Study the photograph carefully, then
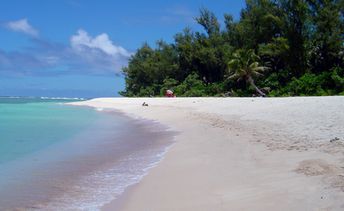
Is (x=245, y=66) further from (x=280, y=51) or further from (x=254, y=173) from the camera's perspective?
(x=254, y=173)

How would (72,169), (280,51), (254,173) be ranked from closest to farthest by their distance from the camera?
(254,173), (72,169), (280,51)

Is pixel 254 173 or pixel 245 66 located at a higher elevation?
pixel 245 66

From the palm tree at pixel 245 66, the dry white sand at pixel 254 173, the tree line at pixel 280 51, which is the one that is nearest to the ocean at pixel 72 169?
the dry white sand at pixel 254 173

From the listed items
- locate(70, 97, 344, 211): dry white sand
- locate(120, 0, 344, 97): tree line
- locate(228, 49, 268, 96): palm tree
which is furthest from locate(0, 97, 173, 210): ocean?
locate(228, 49, 268, 96): palm tree

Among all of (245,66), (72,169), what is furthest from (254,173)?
(245,66)

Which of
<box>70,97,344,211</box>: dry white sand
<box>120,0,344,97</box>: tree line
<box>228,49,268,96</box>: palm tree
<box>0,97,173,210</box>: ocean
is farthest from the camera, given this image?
<box>228,49,268,96</box>: palm tree

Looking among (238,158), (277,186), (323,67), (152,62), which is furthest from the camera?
(152,62)

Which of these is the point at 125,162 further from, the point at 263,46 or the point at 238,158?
the point at 263,46

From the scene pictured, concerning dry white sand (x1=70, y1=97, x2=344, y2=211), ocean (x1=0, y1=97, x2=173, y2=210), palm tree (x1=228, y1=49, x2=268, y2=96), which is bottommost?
ocean (x1=0, y1=97, x2=173, y2=210)

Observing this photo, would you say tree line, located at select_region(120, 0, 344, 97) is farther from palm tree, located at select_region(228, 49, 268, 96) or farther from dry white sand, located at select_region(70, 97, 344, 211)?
dry white sand, located at select_region(70, 97, 344, 211)

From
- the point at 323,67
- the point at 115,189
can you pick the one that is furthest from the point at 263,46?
the point at 115,189

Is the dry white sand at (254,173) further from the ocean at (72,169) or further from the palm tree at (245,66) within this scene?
the palm tree at (245,66)

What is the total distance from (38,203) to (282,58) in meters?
36.6

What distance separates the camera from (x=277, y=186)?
201 inches
